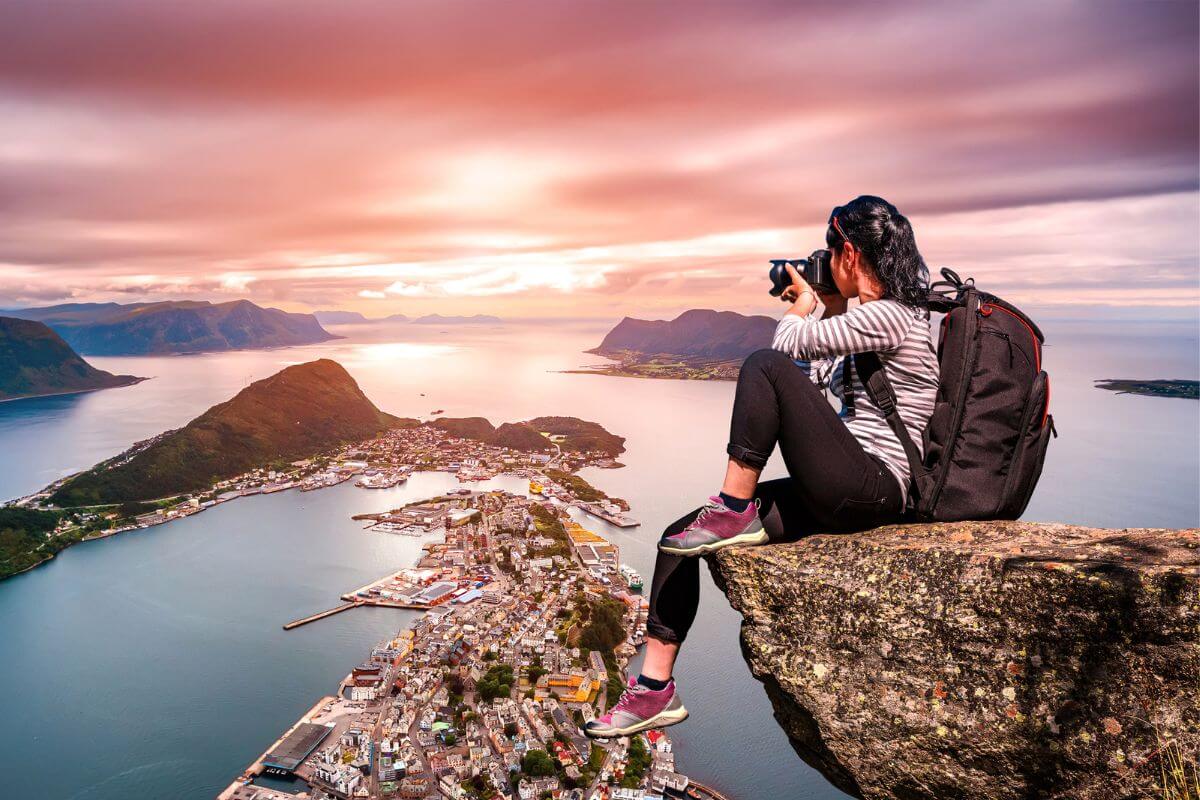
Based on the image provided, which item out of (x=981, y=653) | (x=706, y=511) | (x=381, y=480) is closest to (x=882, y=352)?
(x=706, y=511)

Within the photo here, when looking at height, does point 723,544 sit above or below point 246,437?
above

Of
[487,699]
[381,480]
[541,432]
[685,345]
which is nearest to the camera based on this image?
[487,699]

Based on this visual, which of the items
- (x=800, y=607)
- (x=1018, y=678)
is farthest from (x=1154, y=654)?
(x=800, y=607)

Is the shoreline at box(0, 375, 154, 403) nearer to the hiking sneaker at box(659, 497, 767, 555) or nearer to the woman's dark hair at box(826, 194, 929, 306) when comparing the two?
the hiking sneaker at box(659, 497, 767, 555)

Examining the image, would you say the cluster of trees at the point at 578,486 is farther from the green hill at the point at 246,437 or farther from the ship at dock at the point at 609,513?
the green hill at the point at 246,437

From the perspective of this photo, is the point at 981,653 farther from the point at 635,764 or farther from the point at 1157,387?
the point at 1157,387

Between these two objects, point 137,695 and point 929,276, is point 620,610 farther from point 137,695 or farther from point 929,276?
point 929,276

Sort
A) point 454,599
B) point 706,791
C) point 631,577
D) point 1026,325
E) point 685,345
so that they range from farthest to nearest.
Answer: point 685,345
point 631,577
point 454,599
point 706,791
point 1026,325
